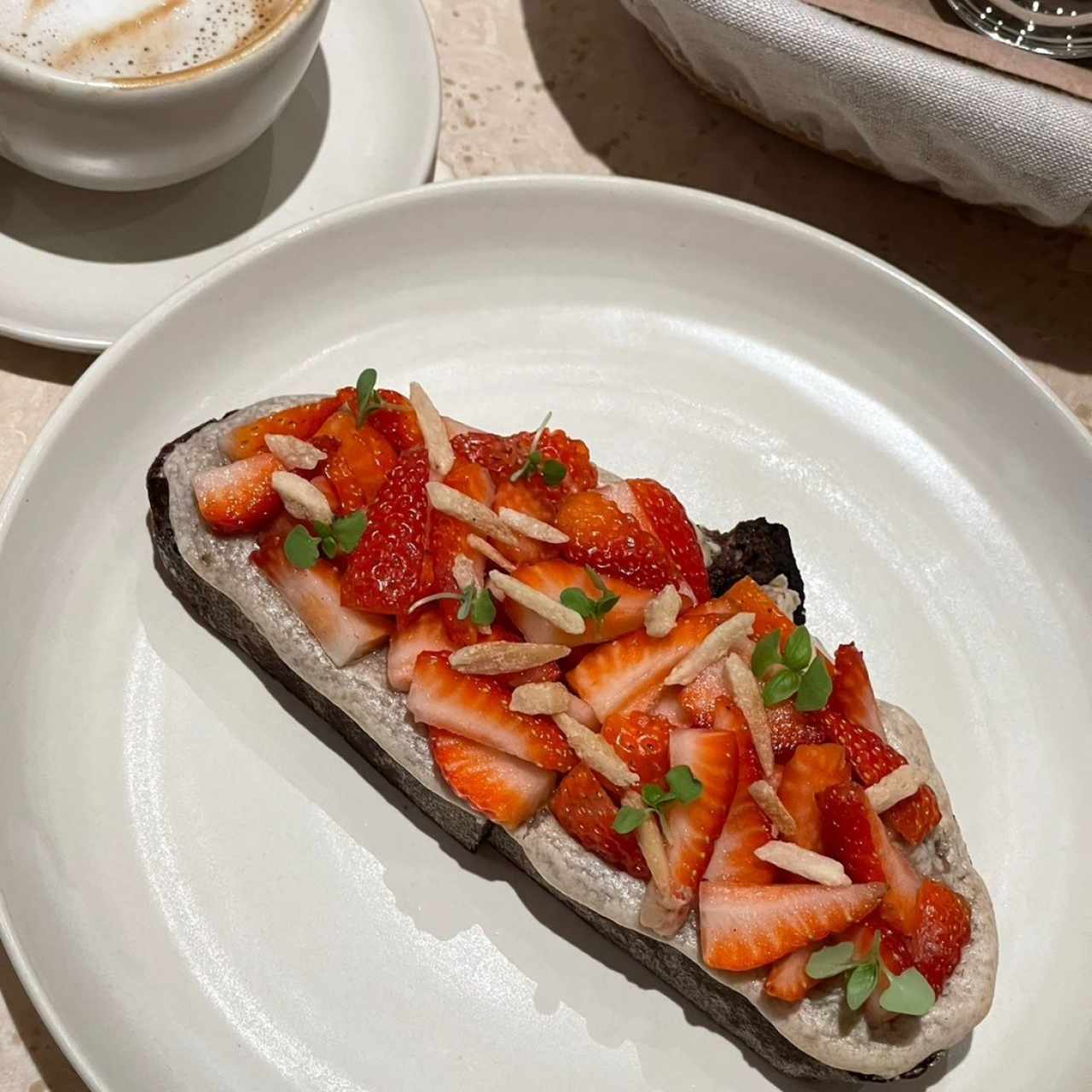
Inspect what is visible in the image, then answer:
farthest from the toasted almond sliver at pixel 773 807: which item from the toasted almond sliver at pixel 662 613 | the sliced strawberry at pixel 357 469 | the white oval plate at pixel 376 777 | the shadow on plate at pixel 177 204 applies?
the shadow on plate at pixel 177 204

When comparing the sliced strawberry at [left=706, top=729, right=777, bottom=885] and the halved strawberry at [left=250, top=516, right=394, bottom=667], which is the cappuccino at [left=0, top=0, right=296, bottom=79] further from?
the sliced strawberry at [left=706, top=729, right=777, bottom=885]

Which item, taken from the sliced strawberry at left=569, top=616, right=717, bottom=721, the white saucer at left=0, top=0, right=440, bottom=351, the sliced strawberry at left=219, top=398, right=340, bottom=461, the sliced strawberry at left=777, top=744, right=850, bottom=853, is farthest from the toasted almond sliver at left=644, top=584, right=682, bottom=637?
the white saucer at left=0, top=0, right=440, bottom=351

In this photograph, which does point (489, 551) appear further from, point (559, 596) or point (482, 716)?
point (482, 716)

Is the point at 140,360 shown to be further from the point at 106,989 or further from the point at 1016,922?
the point at 1016,922

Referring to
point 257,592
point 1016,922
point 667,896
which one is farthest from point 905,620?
point 257,592

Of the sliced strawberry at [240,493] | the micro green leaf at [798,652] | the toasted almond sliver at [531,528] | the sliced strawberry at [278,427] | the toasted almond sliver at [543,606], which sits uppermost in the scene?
the micro green leaf at [798,652]

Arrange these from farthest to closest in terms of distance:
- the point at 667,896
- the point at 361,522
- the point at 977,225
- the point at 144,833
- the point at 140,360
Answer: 1. the point at 977,225
2. the point at 140,360
3. the point at 144,833
4. the point at 361,522
5. the point at 667,896

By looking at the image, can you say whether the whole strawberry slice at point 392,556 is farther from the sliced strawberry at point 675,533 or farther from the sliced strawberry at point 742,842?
the sliced strawberry at point 742,842
